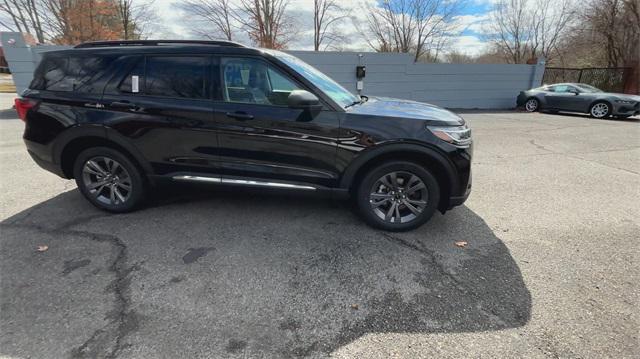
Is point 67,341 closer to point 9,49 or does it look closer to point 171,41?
point 171,41

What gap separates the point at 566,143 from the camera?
25.2 ft

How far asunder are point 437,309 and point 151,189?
10.6 feet

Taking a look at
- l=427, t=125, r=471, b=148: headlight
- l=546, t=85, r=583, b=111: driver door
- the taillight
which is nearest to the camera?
l=427, t=125, r=471, b=148: headlight

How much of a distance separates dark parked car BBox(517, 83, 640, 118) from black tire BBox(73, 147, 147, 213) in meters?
15.7

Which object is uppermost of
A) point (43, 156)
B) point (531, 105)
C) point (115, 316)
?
point (531, 105)

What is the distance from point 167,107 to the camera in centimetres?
326

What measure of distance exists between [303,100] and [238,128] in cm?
75

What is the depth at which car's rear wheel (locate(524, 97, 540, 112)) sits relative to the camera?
554 inches

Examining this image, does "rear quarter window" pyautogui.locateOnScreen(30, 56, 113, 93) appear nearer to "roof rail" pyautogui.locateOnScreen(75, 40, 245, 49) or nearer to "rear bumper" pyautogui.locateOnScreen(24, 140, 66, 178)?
"roof rail" pyautogui.locateOnScreen(75, 40, 245, 49)

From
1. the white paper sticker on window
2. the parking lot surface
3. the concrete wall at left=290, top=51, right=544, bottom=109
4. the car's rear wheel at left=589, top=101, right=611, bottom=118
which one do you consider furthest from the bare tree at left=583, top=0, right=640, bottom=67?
the white paper sticker on window

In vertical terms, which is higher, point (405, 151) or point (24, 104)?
point (24, 104)

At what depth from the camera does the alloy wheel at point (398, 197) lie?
10.6 ft

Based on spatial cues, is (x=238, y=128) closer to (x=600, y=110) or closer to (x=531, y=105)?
(x=600, y=110)

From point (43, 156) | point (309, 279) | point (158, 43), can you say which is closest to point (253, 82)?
point (158, 43)
